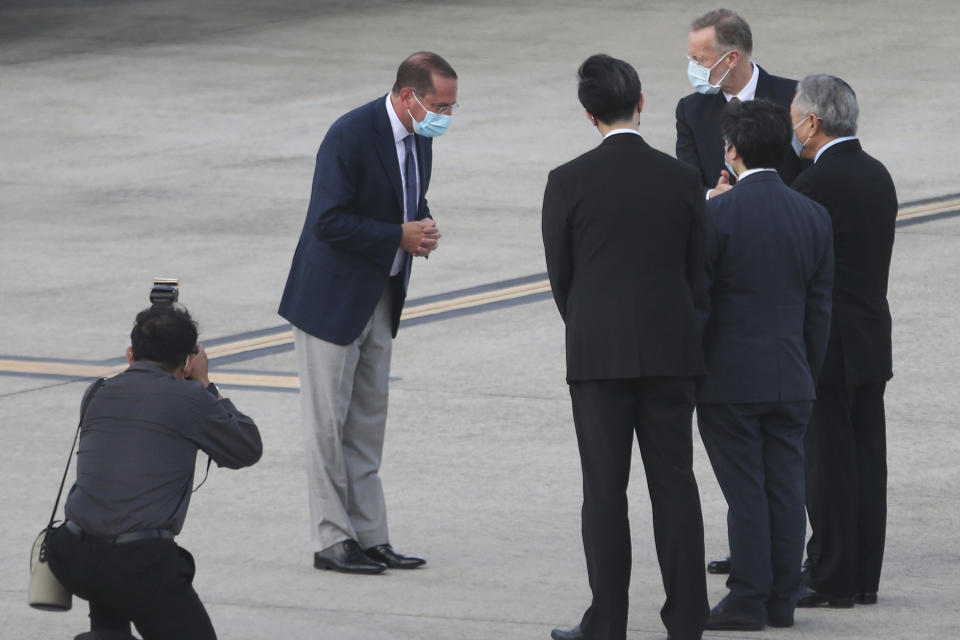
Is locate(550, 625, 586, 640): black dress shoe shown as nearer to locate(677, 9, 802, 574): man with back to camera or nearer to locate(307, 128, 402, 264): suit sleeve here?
locate(307, 128, 402, 264): suit sleeve

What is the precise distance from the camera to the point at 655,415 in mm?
5387

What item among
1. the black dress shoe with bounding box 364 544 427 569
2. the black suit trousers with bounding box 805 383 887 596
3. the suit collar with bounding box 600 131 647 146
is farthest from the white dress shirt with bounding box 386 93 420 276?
the black suit trousers with bounding box 805 383 887 596

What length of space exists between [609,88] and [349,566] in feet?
6.85

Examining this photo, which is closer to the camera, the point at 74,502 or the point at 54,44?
the point at 74,502

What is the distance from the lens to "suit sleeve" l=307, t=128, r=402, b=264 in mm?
6328

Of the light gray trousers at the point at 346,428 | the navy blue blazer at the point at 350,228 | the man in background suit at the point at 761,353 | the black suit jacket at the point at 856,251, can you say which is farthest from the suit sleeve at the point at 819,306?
the light gray trousers at the point at 346,428

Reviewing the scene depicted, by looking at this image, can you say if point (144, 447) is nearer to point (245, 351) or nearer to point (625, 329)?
point (625, 329)

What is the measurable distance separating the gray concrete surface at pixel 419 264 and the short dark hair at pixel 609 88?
1.68m

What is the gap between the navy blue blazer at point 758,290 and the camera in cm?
568

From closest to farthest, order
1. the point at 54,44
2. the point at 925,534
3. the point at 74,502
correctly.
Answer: the point at 74,502, the point at 925,534, the point at 54,44

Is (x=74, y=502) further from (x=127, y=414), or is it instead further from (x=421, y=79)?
(x=421, y=79)

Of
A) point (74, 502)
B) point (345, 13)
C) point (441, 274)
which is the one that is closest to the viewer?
point (74, 502)

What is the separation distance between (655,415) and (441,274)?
6.32 metres

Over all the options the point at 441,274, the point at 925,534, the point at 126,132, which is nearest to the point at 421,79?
the point at 925,534
